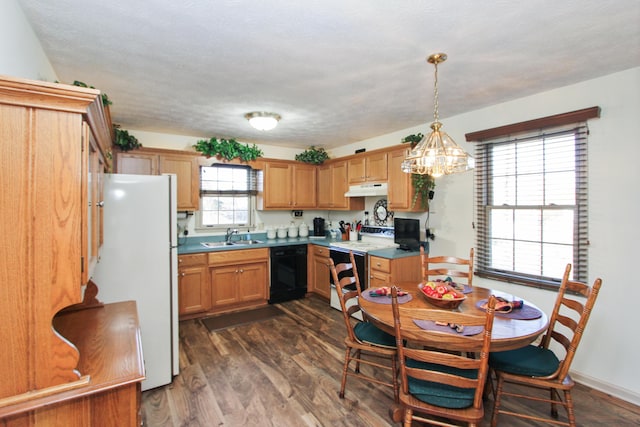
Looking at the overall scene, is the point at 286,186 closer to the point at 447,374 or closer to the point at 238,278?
the point at 238,278

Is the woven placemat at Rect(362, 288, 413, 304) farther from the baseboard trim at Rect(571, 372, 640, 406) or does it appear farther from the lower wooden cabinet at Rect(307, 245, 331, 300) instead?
the lower wooden cabinet at Rect(307, 245, 331, 300)

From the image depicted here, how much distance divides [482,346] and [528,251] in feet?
6.35

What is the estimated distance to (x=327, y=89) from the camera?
2672 mm

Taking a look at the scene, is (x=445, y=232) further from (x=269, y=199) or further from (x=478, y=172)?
(x=269, y=199)

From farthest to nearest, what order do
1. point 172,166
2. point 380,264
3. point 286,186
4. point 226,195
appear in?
point 286,186 → point 226,195 → point 172,166 → point 380,264

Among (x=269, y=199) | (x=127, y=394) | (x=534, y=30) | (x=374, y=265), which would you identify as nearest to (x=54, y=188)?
(x=127, y=394)

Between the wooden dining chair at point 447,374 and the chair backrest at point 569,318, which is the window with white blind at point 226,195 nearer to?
the wooden dining chair at point 447,374

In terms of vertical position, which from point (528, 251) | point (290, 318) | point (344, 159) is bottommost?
point (290, 318)

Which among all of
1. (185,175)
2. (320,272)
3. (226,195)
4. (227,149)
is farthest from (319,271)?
(185,175)

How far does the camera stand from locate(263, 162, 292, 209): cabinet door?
4742 mm

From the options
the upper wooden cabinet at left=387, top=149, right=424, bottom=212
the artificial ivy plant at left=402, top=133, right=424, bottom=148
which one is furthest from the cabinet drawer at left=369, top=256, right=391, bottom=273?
the artificial ivy plant at left=402, top=133, right=424, bottom=148

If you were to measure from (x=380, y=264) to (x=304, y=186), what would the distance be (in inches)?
80.5

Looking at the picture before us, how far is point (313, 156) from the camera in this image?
16.4 ft

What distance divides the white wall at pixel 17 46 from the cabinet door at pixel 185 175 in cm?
205
